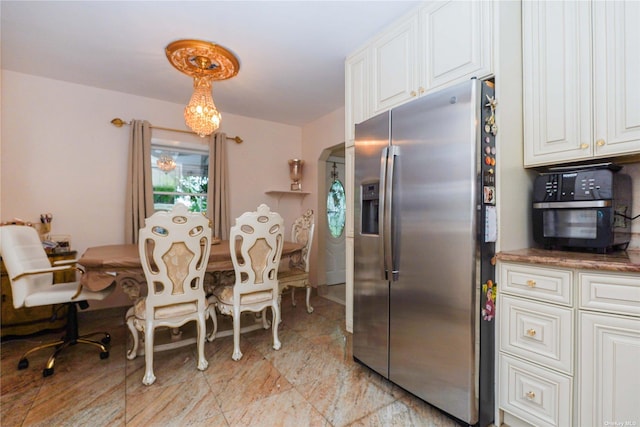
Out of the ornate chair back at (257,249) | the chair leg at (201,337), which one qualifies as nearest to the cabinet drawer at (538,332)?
the ornate chair back at (257,249)

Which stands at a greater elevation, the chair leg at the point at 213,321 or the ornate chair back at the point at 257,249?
the ornate chair back at the point at 257,249

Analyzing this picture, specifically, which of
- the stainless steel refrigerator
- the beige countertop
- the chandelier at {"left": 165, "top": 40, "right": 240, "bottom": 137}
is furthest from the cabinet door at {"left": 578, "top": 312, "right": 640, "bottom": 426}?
the chandelier at {"left": 165, "top": 40, "right": 240, "bottom": 137}

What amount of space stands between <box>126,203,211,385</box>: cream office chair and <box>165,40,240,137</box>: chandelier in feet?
3.59

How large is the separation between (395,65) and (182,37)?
5.83 ft

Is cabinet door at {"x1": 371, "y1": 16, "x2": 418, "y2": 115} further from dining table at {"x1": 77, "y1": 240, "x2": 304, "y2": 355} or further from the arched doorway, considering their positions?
the arched doorway

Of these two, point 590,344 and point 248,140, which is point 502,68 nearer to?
point 590,344

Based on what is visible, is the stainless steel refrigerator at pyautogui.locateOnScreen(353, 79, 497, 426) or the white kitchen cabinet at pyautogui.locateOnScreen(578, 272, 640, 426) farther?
the stainless steel refrigerator at pyautogui.locateOnScreen(353, 79, 497, 426)

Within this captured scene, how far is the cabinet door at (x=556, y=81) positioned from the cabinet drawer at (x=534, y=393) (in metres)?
1.13

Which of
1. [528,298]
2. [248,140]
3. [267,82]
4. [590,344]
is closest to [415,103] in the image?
[528,298]

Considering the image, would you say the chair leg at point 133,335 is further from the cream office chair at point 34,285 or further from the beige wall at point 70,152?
the beige wall at point 70,152

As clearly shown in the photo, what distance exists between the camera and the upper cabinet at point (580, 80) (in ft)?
4.58

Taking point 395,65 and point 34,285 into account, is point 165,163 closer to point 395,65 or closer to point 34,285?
point 34,285

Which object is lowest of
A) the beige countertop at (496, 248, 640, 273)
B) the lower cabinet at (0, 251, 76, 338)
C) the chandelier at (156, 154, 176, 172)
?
the lower cabinet at (0, 251, 76, 338)

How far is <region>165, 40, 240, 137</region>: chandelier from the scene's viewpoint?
2.46 m
